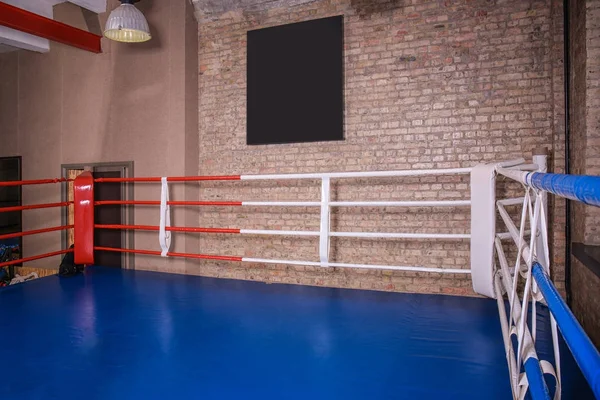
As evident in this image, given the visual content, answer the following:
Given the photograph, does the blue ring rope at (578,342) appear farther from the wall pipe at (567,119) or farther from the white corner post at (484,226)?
the wall pipe at (567,119)

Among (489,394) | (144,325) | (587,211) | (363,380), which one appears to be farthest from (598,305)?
(144,325)

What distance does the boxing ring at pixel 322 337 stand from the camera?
1865 millimetres

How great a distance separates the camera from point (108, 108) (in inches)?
208

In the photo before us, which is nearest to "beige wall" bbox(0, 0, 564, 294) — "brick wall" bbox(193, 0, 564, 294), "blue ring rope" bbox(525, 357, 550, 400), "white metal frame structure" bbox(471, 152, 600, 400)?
"brick wall" bbox(193, 0, 564, 294)

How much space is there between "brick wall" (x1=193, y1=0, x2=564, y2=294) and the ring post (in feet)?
5.16

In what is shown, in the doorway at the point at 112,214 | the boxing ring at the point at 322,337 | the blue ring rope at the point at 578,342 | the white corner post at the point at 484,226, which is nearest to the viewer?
the blue ring rope at the point at 578,342

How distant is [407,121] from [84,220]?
12.3 feet

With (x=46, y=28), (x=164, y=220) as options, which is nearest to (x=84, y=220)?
(x=164, y=220)

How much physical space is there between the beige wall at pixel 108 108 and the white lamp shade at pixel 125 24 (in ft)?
2.08

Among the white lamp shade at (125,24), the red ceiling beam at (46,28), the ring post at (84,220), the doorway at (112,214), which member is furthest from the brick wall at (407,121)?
the red ceiling beam at (46,28)

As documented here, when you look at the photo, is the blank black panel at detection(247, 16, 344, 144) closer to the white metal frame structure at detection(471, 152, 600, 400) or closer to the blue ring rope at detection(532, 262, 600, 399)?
the white metal frame structure at detection(471, 152, 600, 400)

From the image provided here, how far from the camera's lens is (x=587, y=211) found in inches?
114

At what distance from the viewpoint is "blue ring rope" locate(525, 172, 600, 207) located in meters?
0.67

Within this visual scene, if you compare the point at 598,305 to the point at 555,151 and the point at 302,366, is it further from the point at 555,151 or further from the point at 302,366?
the point at 302,366
